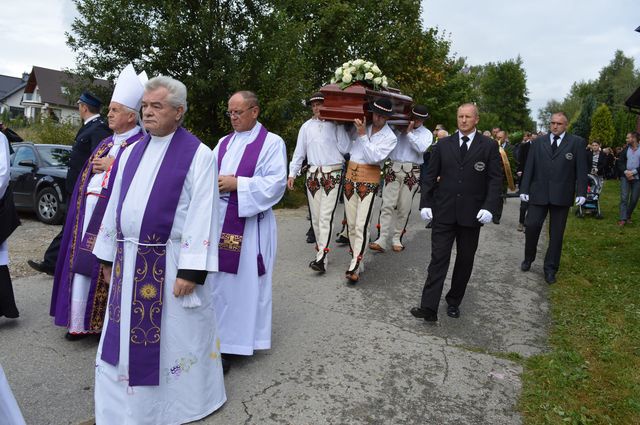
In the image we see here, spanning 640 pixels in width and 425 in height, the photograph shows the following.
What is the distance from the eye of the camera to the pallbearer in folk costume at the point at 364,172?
647 cm

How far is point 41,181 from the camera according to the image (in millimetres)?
10531

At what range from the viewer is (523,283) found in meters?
7.09

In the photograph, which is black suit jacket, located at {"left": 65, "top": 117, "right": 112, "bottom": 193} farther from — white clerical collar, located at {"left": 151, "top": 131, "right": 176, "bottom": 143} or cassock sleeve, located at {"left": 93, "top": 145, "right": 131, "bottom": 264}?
white clerical collar, located at {"left": 151, "top": 131, "right": 176, "bottom": 143}

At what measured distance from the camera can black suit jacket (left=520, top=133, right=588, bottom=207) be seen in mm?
7082

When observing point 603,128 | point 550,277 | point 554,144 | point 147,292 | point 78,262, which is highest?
point 603,128

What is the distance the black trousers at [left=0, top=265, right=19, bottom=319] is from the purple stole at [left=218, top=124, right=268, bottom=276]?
2.01 meters

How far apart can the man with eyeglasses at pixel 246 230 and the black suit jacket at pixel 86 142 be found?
1.34m

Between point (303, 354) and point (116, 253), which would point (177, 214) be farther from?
point (303, 354)

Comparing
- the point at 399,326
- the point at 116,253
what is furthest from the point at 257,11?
the point at 116,253

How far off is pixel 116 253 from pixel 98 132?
2.12 meters

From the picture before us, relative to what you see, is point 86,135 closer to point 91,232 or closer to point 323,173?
point 91,232

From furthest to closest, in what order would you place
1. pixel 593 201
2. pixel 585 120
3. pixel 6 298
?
1. pixel 585 120
2. pixel 593 201
3. pixel 6 298

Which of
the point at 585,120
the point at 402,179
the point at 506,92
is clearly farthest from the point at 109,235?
the point at 506,92

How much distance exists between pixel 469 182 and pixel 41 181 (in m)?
8.51
